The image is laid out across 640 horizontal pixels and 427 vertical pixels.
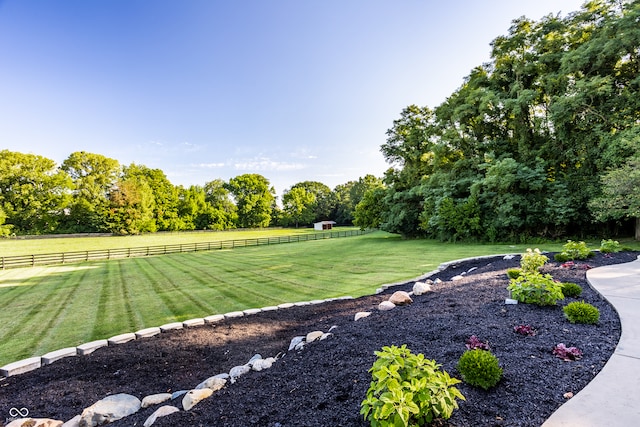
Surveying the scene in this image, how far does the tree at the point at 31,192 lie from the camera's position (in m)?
32.2

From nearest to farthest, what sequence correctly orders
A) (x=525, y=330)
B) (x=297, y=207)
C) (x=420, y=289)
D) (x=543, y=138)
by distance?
1. (x=525, y=330)
2. (x=420, y=289)
3. (x=543, y=138)
4. (x=297, y=207)

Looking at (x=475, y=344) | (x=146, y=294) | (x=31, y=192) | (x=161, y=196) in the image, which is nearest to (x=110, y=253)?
(x=146, y=294)

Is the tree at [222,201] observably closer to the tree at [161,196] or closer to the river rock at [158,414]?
the tree at [161,196]

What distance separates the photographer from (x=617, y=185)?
30.0ft

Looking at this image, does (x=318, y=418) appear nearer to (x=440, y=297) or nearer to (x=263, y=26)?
(x=440, y=297)

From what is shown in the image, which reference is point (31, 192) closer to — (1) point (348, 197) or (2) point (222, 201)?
(2) point (222, 201)

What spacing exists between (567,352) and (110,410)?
14.5ft

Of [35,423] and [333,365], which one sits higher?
[333,365]

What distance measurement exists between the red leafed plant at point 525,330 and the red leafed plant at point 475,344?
52 centimetres

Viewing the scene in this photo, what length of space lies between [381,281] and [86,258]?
2279 cm

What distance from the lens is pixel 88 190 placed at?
123ft

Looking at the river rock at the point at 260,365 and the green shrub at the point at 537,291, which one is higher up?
the green shrub at the point at 537,291

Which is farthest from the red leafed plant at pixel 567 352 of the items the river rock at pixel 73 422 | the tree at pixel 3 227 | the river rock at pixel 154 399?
the tree at pixel 3 227

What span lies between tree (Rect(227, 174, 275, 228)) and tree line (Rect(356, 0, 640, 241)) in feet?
106
